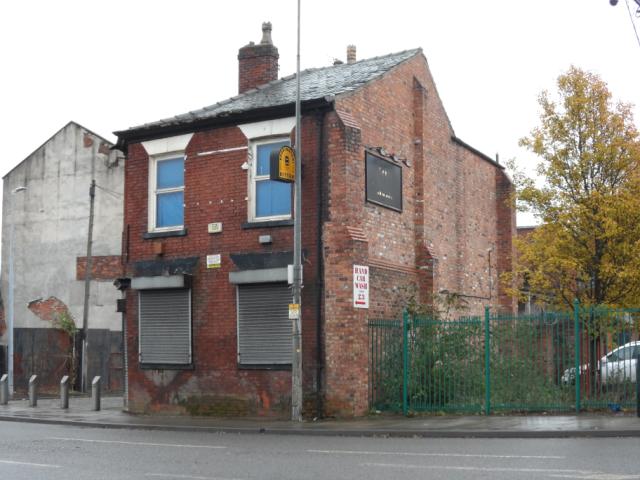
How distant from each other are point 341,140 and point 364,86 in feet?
6.47

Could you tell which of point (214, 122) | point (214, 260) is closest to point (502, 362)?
point (214, 260)

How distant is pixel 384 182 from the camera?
21.6m

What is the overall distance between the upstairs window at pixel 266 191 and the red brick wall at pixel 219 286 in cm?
26

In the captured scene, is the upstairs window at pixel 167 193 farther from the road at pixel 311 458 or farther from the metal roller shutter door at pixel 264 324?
the road at pixel 311 458

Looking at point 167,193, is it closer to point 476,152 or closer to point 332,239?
point 332,239

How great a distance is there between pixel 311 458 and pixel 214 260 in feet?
31.6

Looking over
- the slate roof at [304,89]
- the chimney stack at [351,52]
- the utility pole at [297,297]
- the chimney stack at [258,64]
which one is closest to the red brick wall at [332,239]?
the slate roof at [304,89]

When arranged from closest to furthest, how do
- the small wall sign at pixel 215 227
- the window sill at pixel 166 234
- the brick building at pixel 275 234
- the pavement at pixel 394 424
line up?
the pavement at pixel 394 424 < the brick building at pixel 275 234 < the small wall sign at pixel 215 227 < the window sill at pixel 166 234

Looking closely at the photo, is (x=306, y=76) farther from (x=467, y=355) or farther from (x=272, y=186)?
(x=467, y=355)

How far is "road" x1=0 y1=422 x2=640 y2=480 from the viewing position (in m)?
10.5

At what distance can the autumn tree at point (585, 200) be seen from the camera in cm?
2269

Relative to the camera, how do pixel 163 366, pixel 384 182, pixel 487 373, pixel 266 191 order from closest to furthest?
pixel 487 373
pixel 266 191
pixel 384 182
pixel 163 366

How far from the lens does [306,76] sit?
2472 cm

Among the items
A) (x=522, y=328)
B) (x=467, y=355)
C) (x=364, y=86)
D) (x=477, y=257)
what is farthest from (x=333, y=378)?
(x=477, y=257)
